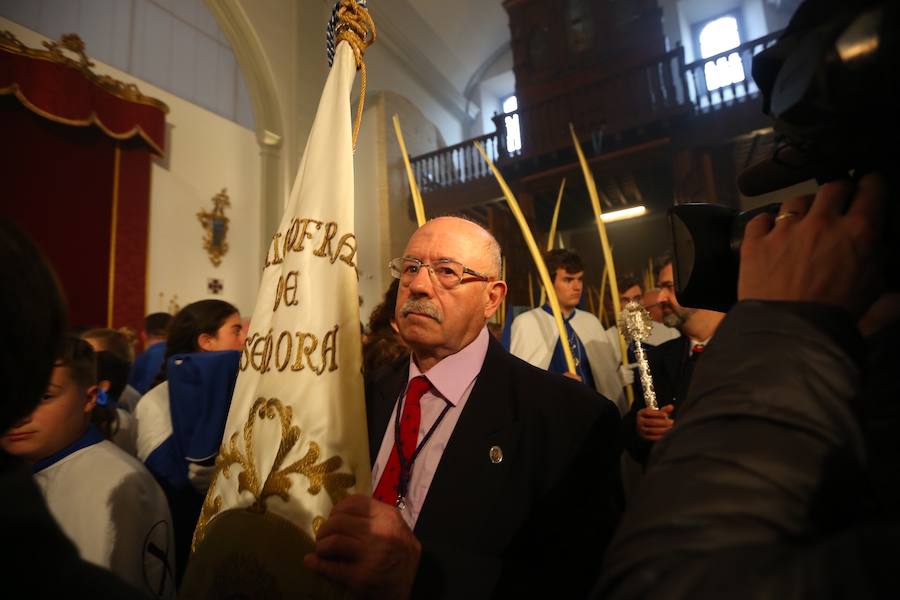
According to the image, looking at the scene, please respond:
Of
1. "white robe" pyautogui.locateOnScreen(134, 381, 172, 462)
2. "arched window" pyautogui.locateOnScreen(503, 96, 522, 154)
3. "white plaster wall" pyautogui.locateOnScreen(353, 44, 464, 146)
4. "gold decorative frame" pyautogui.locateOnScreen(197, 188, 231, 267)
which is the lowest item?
"white robe" pyautogui.locateOnScreen(134, 381, 172, 462)

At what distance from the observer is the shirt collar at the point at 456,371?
1.23m

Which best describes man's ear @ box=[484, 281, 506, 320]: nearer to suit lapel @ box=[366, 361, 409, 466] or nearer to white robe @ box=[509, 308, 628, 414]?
suit lapel @ box=[366, 361, 409, 466]

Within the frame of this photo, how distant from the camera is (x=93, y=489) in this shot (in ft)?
4.26

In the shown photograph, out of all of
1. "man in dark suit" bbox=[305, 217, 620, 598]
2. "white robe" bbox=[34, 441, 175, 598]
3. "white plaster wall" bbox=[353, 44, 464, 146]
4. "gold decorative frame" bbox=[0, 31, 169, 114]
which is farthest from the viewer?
"white plaster wall" bbox=[353, 44, 464, 146]

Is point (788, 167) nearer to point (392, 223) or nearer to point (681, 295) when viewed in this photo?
point (681, 295)

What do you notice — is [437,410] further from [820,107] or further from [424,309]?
[820,107]

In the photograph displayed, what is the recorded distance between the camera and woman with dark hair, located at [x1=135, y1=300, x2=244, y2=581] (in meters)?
1.55

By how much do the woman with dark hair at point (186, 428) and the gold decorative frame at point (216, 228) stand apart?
15.8 ft

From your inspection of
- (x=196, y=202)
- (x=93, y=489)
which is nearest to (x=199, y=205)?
(x=196, y=202)

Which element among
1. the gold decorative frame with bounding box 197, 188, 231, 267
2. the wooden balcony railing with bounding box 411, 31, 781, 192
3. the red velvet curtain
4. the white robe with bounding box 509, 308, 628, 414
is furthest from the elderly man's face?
the wooden balcony railing with bounding box 411, 31, 781, 192

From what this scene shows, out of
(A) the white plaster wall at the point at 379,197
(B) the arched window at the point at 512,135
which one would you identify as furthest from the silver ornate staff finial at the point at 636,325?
(A) the white plaster wall at the point at 379,197

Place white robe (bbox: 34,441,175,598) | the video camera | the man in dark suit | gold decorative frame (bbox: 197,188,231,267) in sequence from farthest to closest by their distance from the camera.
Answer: gold decorative frame (bbox: 197,188,231,267)
white robe (bbox: 34,441,175,598)
the man in dark suit
the video camera

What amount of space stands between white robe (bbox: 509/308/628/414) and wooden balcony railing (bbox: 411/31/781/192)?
4584mm

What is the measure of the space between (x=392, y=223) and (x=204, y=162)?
3611mm
